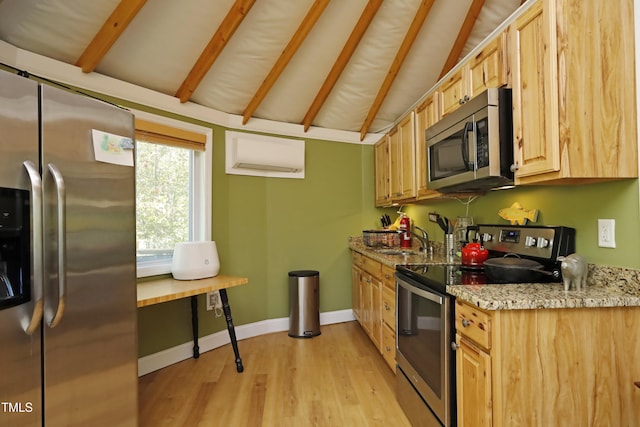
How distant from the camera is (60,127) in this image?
139 centimetres

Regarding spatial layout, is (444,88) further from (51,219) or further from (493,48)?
(51,219)

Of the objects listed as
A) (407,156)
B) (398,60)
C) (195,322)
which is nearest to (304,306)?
(195,322)

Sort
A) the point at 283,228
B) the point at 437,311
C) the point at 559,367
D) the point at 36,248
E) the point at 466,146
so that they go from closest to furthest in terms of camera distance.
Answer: the point at 36,248
the point at 559,367
the point at 437,311
the point at 466,146
the point at 283,228

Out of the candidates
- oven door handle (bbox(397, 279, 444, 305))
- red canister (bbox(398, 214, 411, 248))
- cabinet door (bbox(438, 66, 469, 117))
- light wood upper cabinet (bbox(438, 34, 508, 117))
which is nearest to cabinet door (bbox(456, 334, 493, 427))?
oven door handle (bbox(397, 279, 444, 305))

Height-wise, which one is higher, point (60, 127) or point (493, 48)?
point (493, 48)

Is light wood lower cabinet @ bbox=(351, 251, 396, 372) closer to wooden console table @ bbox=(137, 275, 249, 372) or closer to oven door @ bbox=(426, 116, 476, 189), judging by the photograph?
oven door @ bbox=(426, 116, 476, 189)

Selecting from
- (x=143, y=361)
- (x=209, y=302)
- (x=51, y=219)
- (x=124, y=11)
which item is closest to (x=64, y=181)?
(x=51, y=219)

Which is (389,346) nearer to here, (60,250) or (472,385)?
(472,385)

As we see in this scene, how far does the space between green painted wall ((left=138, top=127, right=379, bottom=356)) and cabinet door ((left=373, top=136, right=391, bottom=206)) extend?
18 cm

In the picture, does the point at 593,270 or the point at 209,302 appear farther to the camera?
the point at 209,302

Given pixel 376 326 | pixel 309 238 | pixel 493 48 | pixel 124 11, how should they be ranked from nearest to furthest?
pixel 493 48, pixel 124 11, pixel 376 326, pixel 309 238

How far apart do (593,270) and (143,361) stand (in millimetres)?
3071

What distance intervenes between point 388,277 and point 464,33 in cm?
217

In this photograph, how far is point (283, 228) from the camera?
158 inches
